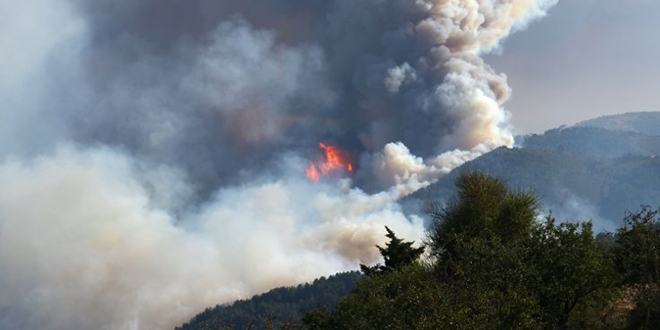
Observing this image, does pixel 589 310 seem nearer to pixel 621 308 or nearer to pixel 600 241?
pixel 621 308

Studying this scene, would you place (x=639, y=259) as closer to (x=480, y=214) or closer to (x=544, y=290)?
(x=544, y=290)

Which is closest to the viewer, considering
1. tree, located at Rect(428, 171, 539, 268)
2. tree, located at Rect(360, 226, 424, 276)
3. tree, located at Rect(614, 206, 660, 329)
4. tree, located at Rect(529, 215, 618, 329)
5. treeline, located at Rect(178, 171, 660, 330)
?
treeline, located at Rect(178, 171, 660, 330)

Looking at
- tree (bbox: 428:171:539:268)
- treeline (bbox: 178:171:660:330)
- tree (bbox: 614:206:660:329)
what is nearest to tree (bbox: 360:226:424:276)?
tree (bbox: 428:171:539:268)

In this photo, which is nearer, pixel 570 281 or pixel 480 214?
pixel 570 281

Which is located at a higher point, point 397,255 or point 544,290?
point 397,255

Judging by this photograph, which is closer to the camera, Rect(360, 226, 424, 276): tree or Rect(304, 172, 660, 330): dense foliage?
Rect(304, 172, 660, 330): dense foliage

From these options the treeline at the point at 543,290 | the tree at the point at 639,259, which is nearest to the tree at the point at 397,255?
the treeline at the point at 543,290

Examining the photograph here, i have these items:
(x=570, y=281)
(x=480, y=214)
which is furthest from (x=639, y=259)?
(x=480, y=214)

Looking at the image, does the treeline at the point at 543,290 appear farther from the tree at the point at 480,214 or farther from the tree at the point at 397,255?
the tree at the point at 397,255

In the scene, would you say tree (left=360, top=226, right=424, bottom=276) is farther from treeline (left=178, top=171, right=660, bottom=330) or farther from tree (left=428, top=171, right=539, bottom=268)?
treeline (left=178, top=171, right=660, bottom=330)

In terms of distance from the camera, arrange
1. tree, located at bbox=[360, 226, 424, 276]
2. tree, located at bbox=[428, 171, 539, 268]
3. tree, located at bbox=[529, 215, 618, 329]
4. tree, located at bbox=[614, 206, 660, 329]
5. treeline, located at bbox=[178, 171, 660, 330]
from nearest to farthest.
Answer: treeline, located at bbox=[178, 171, 660, 330]
tree, located at bbox=[614, 206, 660, 329]
tree, located at bbox=[529, 215, 618, 329]
tree, located at bbox=[428, 171, 539, 268]
tree, located at bbox=[360, 226, 424, 276]

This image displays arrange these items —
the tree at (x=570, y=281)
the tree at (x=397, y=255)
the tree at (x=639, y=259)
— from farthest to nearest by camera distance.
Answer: the tree at (x=397, y=255) → the tree at (x=570, y=281) → the tree at (x=639, y=259)

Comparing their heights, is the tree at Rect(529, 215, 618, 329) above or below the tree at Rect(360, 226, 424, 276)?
below

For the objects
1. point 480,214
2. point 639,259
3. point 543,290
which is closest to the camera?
point 543,290
